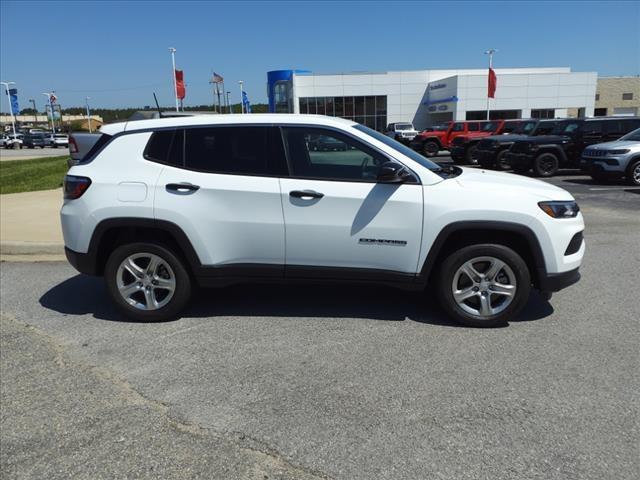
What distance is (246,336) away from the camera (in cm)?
428

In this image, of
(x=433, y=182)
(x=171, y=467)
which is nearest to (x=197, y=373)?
(x=171, y=467)

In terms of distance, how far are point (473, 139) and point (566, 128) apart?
4213mm

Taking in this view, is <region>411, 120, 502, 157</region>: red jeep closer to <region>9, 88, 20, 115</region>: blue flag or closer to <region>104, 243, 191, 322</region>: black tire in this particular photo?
<region>104, 243, 191, 322</region>: black tire

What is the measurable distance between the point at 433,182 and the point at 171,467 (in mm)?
Answer: 2854

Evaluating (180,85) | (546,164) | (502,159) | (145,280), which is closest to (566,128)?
(546,164)

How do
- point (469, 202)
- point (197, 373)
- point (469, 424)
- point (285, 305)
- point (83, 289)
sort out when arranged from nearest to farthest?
point (469, 424) → point (197, 373) → point (469, 202) → point (285, 305) → point (83, 289)

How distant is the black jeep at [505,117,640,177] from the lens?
50.2 ft

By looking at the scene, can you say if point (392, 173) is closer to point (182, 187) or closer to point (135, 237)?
point (182, 187)

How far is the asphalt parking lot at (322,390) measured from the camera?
2678 millimetres

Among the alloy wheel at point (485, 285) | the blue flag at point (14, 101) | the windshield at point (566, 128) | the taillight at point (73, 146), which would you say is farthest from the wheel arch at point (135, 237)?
the blue flag at point (14, 101)

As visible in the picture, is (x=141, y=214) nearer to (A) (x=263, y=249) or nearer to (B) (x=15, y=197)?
(A) (x=263, y=249)

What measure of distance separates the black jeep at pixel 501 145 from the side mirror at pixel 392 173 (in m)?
13.6

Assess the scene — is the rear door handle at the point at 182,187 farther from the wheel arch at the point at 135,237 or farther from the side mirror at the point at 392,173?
the side mirror at the point at 392,173

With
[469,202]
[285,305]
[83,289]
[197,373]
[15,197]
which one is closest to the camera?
[197,373]
